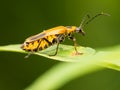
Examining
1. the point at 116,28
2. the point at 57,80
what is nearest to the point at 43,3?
the point at 116,28

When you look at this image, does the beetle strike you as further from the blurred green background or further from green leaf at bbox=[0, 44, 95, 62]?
the blurred green background

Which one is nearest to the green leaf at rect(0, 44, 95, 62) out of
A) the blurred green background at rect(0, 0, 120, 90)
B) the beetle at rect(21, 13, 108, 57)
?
the beetle at rect(21, 13, 108, 57)

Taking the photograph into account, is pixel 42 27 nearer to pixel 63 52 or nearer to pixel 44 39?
pixel 44 39

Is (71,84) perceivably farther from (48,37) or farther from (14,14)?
(48,37)

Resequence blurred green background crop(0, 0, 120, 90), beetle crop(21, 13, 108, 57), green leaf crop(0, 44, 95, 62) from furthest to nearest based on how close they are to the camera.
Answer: blurred green background crop(0, 0, 120, 90) → beetle crop(21, 13, 108, 57) → green leaf crop(0, 44, 95, 62)

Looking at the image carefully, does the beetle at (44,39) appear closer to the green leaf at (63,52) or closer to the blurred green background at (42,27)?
the green leaf at (63,52)

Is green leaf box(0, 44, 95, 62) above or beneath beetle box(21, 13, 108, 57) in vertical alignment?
beneath

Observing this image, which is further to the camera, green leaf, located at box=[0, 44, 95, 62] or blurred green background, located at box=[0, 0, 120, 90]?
blurred green background, located at box=[0, 0, 120, 90]

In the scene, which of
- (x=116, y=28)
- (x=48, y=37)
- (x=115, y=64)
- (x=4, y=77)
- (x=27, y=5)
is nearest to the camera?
(x=115, y=64)

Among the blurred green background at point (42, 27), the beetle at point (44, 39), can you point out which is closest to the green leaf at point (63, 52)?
the beetle at point (44, 39)
